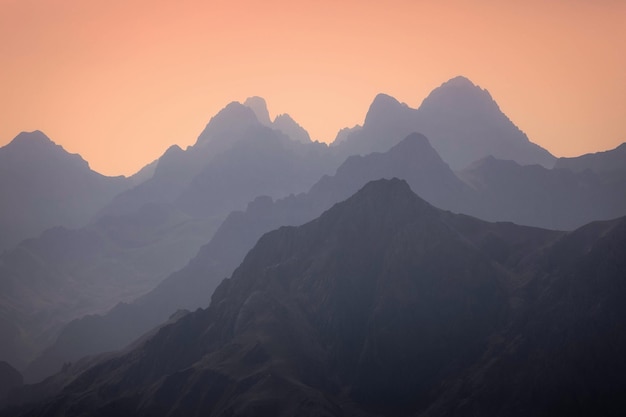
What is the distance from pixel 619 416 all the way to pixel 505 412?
2522 centimetres

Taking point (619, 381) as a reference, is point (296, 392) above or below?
above

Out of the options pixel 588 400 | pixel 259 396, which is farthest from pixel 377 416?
pixel 588 400

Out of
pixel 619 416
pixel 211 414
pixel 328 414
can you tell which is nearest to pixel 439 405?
pixel 328 414

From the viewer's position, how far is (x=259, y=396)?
193 m

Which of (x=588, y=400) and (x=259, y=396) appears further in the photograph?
(x=259, y=396)

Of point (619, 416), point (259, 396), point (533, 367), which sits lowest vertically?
point (619, 416)

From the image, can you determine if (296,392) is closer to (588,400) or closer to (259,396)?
(259,396)

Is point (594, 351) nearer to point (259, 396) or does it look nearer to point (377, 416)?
point (377, 416)

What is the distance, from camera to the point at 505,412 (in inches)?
7190

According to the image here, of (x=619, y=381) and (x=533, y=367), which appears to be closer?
(x=619, y=381)

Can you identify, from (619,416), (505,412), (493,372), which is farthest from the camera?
(493,372)

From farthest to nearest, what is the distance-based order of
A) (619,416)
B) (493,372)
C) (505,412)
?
(493,372) < (505,412) < (619,416)

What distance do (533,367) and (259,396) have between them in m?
68.5

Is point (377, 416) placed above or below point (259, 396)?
below
